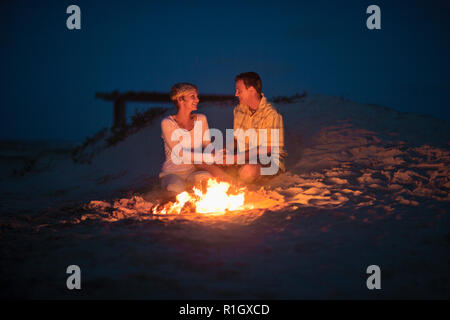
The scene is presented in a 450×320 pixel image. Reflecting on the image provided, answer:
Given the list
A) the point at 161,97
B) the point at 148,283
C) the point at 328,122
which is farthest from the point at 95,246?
the point at 161,97

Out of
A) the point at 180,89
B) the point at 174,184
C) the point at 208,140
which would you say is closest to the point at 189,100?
the point at 180,89

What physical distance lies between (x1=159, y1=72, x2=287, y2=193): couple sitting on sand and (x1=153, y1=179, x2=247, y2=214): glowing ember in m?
0.25

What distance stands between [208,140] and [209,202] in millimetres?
1093

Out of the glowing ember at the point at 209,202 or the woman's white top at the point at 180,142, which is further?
the woman's white top at the point at 180,142

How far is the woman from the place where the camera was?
4.68 meters

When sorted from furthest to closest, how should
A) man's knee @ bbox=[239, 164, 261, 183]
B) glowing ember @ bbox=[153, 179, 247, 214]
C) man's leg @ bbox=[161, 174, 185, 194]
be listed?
man's knee @ bbox=[239, 164, 261, 183] < man's leg @ bbox=[161, 174, 185, 194] < glowing ember @ bbox=[153, 179, 247, 214]

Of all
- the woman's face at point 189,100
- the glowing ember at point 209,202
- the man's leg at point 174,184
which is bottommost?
the glowing ember at point 209,202

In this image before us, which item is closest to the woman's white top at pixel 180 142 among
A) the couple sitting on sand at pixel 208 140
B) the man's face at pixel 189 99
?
the couple sitting on sand at pixel 208 140

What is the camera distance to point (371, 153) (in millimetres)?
Answer: 6328

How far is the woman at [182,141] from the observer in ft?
15.4

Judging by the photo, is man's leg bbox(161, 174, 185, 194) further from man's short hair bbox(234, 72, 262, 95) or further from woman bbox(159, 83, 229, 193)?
man's short hair bbox(234, 72, 262, 95)

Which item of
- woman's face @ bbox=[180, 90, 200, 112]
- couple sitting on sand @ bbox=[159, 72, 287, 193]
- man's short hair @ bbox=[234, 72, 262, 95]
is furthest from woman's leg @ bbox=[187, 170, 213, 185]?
man's short hair @ bbox=[234, 72, 262, 95]

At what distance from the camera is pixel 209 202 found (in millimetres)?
4410

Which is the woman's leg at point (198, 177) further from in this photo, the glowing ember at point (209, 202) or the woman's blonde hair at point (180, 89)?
the woman's blonde hair at point (180, 89)
